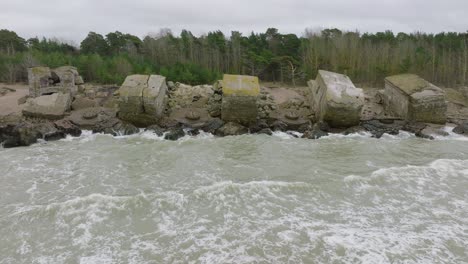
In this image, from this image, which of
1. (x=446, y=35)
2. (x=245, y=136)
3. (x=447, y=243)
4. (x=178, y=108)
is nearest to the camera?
(x=447, y=243)

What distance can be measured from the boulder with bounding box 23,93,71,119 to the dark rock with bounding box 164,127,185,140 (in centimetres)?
414

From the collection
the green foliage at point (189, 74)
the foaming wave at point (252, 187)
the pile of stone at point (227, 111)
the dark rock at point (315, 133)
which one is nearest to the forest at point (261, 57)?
the green foliage at point (189, 74)

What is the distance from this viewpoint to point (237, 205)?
21.6 feet

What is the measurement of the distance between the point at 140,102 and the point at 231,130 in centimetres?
311

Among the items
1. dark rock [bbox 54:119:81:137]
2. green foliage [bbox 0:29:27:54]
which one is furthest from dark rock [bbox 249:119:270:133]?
green foliage [bbox 0:29:27:54]

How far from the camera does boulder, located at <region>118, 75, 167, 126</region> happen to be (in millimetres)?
12145

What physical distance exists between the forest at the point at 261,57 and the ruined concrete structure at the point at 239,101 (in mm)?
8515

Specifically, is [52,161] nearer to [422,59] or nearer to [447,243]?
[447,243]

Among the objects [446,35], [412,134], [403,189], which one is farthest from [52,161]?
[446,35]

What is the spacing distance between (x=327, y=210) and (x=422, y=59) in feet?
62.2

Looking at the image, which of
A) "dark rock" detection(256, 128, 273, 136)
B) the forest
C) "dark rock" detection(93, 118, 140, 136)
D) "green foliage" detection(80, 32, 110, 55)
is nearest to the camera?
"dark rock" detection(93, 118, 140, 136)

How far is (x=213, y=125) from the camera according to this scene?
40.8ft

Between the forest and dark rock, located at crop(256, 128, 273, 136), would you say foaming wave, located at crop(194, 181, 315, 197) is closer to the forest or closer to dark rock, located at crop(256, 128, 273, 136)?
dark rock, located at crop(256, 128, 273, 136)

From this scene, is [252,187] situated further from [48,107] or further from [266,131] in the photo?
[48,107]
